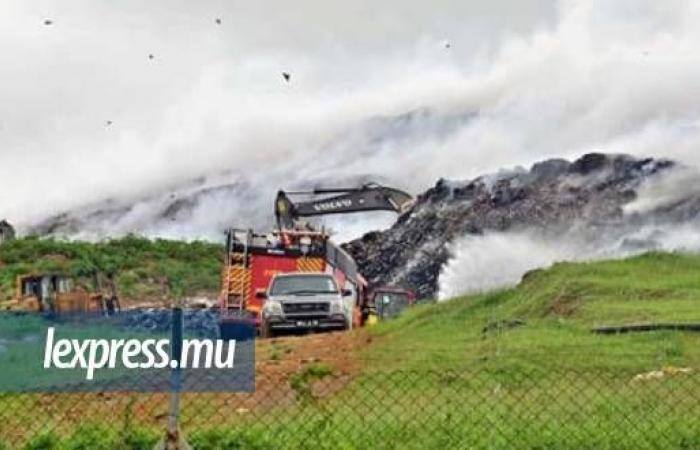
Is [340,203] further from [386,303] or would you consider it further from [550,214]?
[386,303]

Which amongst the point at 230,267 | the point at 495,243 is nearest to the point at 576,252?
the point at 495,243

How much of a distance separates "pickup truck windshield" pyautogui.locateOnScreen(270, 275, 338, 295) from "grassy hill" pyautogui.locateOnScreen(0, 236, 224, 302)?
50.4 ft

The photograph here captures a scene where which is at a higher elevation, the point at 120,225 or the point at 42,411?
the point at 120,225

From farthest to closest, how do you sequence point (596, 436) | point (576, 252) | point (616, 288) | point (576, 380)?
1. point (576, 252)
2. point (616, 288)
3. point (576, 380)
4. point (596, 436)

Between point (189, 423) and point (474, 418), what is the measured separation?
2185 mm

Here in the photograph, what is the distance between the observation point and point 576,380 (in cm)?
1382

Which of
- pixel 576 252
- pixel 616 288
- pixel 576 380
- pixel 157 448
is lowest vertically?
pixel 157 448

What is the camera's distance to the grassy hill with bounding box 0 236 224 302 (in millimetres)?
43062

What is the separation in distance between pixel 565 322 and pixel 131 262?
28.3 m

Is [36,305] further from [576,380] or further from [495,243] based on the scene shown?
[576,380]

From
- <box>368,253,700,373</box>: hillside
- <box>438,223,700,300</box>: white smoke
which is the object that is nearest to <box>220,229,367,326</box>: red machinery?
<box>368,253,700,373</box>: hillside

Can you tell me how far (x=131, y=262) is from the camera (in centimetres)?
4653

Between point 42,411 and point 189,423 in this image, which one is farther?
point 42,411

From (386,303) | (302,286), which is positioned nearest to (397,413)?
(302,286)
